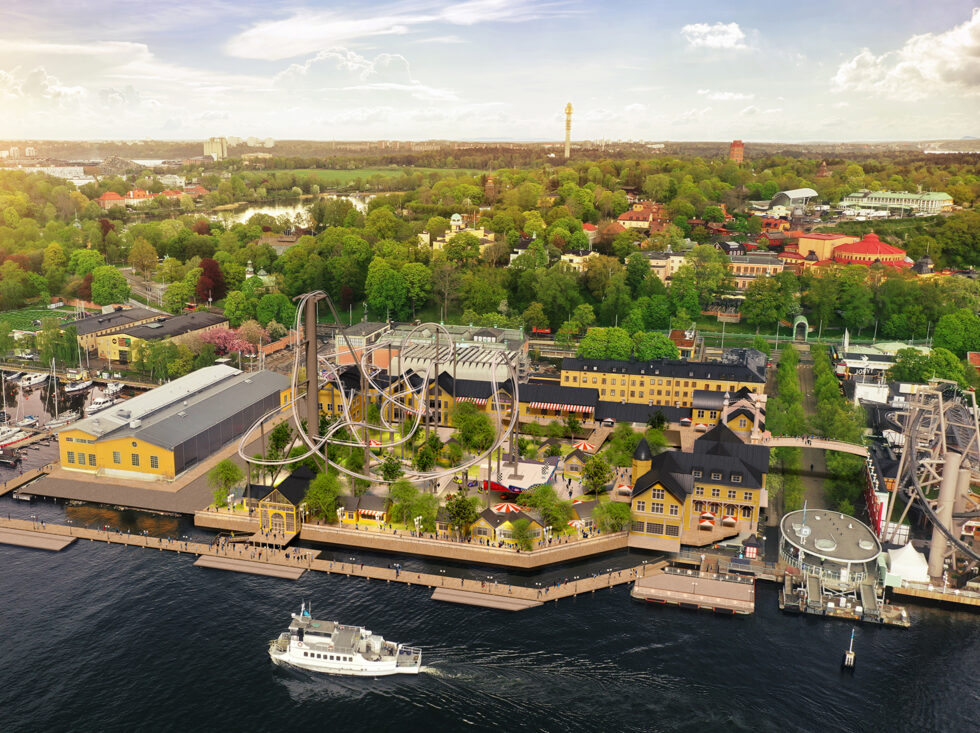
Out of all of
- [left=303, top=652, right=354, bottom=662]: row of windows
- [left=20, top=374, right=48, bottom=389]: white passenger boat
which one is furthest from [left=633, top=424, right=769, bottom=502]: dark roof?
[left=20, top=374, right=48, bottom=389]: white passenger boat

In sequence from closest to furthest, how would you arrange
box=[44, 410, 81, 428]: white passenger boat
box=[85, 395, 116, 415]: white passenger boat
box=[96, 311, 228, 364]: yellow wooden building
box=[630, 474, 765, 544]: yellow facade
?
box=[630, 474, 765, 544]: yellow facade < box=[44, 410, 81, 428]: white passenger boat < box=[85, 395, 116, 415]: white passenger boat < box=[96, 311, 228, 364]: yellow wooden building

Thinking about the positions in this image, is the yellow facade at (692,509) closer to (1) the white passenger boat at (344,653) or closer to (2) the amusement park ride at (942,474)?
(2) the amusement park ride at (942,474)

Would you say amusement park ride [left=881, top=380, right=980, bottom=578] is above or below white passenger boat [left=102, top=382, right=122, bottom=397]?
above

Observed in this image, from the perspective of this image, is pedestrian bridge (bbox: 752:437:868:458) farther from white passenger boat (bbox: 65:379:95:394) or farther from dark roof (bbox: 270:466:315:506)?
white passenger boat (bbox: 65:379:95:394)

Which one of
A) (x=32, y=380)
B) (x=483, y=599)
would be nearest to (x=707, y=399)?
(x=483, y=599)

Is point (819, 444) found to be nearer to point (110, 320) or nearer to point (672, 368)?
point (672, 368)

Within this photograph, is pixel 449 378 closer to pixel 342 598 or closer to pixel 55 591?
pixel 342 598
